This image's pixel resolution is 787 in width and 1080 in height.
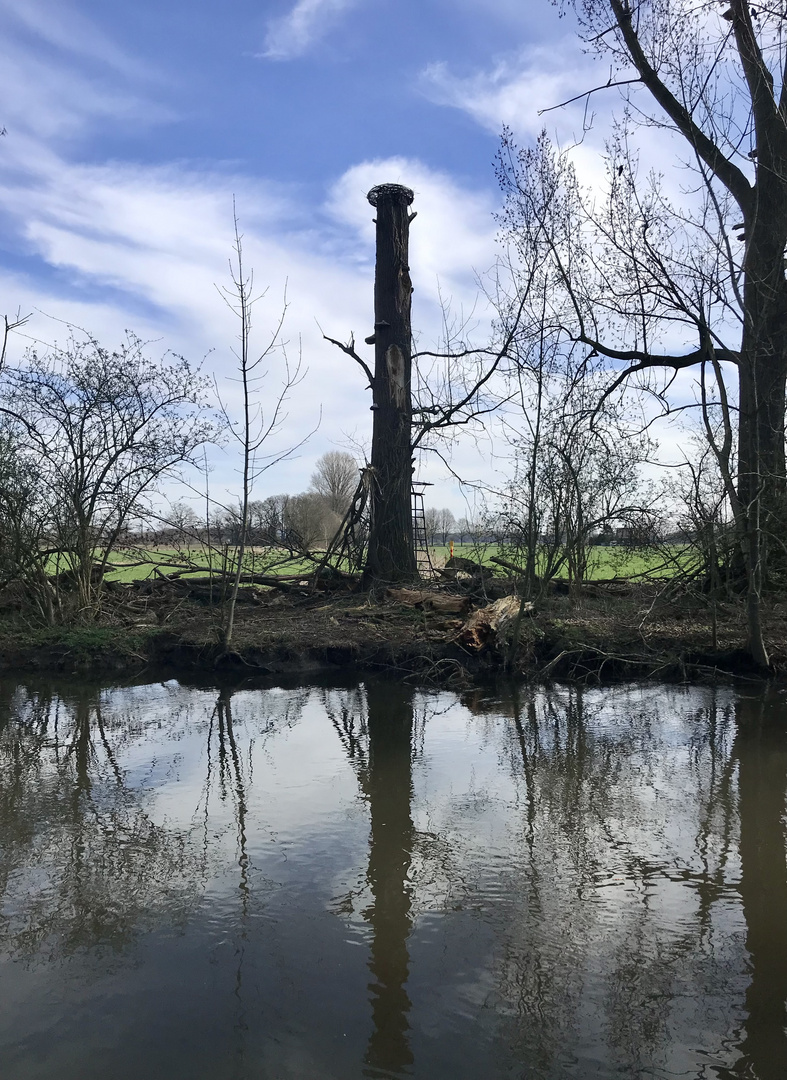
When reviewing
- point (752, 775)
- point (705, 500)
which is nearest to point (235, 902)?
point (752, 775)

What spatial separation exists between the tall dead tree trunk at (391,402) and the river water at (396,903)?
22.0 ft

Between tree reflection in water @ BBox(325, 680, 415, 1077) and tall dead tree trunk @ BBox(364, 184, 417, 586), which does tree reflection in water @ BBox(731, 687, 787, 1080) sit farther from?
tall dead tree trunk @ BBox(364, 184, 417, 586)

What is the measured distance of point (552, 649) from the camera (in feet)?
32.4

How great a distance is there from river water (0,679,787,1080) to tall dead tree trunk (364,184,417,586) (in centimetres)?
672

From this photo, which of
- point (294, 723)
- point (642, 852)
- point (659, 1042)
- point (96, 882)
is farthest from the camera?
point (294, 723)

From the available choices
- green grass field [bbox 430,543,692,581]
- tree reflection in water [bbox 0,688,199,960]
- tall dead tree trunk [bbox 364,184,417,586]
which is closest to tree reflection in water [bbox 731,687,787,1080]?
tree reflection in water [bbox 0,688,199,960]

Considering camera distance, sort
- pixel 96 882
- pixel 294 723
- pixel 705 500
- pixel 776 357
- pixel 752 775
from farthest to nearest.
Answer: pixel 776 357, pixel 705 500, pixel 294 723, pixel 752 775, pixel 96 882

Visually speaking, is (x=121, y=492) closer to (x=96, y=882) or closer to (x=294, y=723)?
(x=294, y=723)

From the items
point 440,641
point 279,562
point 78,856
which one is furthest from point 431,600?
point 78,856

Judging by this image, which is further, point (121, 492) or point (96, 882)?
point (121, 492)

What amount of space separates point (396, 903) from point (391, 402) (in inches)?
433

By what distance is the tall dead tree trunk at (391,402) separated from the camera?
13.7 m

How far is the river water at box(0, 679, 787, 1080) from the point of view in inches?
110

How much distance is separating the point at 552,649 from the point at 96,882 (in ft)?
22.1
